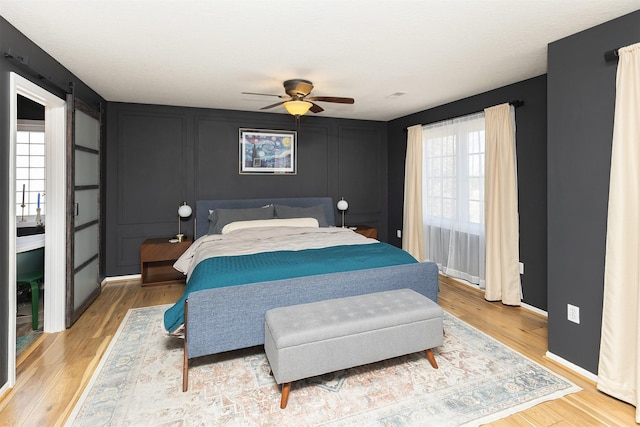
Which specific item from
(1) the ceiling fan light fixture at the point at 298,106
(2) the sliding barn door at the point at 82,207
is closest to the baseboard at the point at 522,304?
(1) the ceiling fan light fixture at the point at 298,106

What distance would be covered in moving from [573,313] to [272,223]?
10.9 feet

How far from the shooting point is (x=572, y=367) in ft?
8.32

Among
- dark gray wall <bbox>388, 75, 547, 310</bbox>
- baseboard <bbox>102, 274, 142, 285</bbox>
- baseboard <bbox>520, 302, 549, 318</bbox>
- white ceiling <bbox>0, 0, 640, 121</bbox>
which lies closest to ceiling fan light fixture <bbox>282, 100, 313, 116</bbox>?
white ceiling <bbox>0, 0, 640, 121</bbox>

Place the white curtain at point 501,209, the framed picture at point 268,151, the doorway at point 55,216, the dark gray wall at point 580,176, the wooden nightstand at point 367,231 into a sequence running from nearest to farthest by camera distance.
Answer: the dark gray wall at point 580,176
the doorway at point 55,216
the white curtain at point 501,209
the framed picture at point 268,151
the wooden nightstand at point 367,231

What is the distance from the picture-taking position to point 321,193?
5781 mm

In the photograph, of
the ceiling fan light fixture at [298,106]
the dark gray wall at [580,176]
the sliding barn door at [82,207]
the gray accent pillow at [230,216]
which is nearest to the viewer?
the dark gray wall at [580,176]

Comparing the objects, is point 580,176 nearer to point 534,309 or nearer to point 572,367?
point 572,367

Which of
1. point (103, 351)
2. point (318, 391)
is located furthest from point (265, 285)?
point (103, 351)

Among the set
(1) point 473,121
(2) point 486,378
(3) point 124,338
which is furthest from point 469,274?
(3) point 124,338

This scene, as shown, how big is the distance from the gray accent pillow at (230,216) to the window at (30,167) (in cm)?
226

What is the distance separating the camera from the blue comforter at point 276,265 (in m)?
2.59

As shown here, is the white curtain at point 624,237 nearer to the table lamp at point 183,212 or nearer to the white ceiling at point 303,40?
the white ceiling at point 303,40

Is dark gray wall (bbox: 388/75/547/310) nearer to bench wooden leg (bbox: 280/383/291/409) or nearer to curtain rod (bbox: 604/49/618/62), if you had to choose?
curtain rod (bbox: 604/49/618/62)

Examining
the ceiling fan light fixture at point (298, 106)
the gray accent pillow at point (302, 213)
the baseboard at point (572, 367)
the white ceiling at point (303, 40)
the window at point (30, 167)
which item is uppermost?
the white ceiling at point (303, 40)
